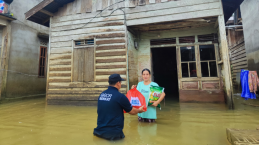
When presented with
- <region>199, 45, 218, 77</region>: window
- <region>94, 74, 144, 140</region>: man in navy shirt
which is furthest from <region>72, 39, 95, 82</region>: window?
<region>199, 45, 218, 77</region>: window

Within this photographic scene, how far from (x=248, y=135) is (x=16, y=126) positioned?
4824 mm

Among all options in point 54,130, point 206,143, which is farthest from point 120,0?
point 206,143

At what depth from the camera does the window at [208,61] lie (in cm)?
639

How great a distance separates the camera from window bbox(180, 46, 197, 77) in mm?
6579

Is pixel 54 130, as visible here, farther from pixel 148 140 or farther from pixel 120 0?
pixel 120 0

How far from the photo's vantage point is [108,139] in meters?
2.36

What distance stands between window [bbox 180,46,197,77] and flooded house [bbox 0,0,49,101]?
31.6 ft

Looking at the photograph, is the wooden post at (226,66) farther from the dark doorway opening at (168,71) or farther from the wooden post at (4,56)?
the wooden post at (4,56)

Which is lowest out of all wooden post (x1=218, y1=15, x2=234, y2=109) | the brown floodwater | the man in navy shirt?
the brown floodwater

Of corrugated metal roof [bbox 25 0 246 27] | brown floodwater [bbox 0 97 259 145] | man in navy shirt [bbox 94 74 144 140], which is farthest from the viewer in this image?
Result: corrugated metal roof [bbox 25 0 246 27]

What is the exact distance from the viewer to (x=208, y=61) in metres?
6.45

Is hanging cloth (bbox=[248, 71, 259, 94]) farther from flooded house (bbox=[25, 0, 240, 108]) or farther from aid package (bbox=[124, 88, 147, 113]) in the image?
aid package (bbox=[124, 88, 147, 113])

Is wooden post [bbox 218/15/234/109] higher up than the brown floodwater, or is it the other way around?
wooden post [bbox 218/15/234/109]

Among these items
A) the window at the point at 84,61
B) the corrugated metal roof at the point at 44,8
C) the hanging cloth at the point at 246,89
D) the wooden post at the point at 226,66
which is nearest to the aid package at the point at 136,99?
the window at the point at 84,61
